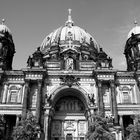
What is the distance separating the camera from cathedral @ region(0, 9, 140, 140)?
120 ft

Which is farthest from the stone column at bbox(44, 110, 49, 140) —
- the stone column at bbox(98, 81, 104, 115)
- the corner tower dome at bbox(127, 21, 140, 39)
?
the corner tower dome at bbox(127, 21, 140, 39)

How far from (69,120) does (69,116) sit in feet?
2.32

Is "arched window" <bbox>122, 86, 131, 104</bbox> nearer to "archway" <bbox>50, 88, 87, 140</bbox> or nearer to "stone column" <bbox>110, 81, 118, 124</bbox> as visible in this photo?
"stone column" <bbox>110, 81, 118, 124</bbox>

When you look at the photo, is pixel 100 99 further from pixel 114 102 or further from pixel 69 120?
pixel 69 120

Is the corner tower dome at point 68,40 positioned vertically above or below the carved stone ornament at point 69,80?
above

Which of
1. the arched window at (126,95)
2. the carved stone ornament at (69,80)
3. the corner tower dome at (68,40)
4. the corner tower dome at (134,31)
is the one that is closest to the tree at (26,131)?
the carved stone ornament at (69,80)

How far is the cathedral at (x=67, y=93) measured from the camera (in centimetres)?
3659

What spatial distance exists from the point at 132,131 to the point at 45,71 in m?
17.5

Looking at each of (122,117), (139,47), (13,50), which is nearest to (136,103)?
(122,117)

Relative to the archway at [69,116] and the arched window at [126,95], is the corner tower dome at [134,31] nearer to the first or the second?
the arched window at [126,95]

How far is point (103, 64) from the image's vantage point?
134 feet

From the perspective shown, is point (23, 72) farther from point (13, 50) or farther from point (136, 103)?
point (136, 103)

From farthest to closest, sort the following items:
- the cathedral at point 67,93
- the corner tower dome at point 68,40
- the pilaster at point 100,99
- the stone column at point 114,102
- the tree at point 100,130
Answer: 1. the corner tower dome at point 68,40
2. the cathedral at point 67,93
3. the pilaster at point 100,99
4. the stone column at point 114,102
5. the tree at point 100,130

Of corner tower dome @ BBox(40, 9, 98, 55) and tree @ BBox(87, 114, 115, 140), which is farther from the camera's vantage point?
corner tower dome @ BBox(40, 9, 98, 55)
